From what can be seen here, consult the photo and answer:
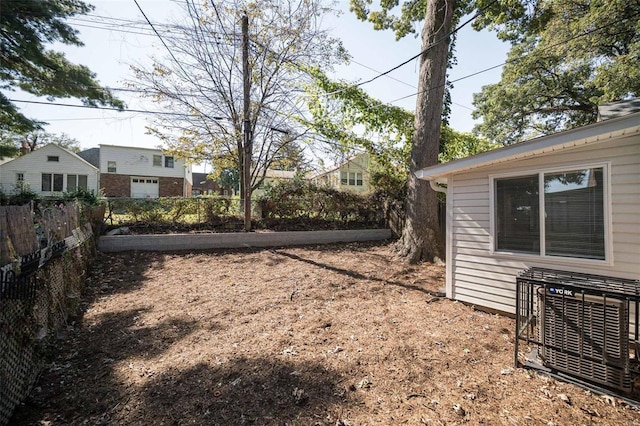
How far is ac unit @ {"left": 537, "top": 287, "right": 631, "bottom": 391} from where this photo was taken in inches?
86.1

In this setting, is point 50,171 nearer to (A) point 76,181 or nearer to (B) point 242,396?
(A) point 76,181

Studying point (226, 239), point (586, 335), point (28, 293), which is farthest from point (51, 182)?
point (586, 335)

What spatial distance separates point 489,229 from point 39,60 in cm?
1191

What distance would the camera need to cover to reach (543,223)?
3.48 meters

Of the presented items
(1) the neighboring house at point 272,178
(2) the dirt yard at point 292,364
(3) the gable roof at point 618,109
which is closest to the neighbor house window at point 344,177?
(1) the neighboring house at point 272,178

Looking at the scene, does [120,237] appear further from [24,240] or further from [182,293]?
[24,240]

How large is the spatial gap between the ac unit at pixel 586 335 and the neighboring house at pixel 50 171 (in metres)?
24.8

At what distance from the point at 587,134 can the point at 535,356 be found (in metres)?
2.36

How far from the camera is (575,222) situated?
323cm

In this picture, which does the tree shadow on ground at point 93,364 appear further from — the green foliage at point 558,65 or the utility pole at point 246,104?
the green foliage at point 558,65

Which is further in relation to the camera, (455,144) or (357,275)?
(455,144)

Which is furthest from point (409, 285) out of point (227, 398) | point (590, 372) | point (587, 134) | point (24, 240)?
point (24, 240)

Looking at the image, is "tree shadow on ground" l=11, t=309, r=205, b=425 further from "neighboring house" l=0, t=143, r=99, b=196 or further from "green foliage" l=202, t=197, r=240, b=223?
"neighboring house" l=0, t=143, r=99, b=196

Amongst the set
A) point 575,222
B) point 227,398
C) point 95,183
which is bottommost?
point 227,398
